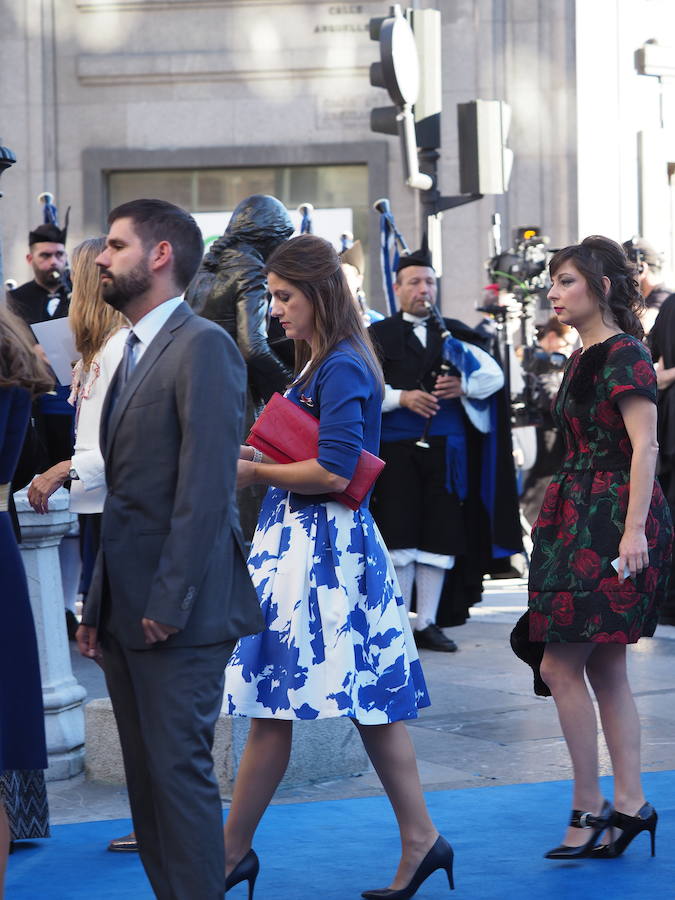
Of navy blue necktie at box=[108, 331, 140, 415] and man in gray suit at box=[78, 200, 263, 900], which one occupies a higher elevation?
navy blue necktie at box=[108, 331, 140, 415]

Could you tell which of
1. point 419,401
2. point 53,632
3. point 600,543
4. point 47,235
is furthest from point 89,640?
point 47,235

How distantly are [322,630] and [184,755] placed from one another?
929 mm

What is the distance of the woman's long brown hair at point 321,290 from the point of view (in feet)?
13.7

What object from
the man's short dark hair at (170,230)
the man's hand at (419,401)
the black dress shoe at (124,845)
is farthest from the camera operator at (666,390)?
the man's short dark hair at (170,230)

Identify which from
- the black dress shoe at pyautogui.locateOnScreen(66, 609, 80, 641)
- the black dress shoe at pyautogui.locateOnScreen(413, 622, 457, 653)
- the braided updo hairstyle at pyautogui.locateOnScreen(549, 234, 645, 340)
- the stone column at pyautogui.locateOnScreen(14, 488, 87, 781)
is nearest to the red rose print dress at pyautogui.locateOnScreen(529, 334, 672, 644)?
the braided updo hairstyle at pyautogui.locateOnScreen(549, 234, 645, 340)

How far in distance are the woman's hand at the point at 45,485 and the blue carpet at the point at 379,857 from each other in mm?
1080

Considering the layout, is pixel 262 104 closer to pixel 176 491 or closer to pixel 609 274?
pixel 609 274

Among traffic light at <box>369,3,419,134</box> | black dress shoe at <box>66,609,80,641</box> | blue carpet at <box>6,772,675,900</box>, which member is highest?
traffic light at <box>369,3,419,134</box>

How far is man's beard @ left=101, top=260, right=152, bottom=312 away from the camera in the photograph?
11.1 ft

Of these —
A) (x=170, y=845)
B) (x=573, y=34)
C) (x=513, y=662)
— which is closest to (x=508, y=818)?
(x=170, y=845)

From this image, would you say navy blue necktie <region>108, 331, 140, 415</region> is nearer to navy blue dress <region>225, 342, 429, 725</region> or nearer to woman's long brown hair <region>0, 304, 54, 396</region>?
woman's long brown hair <region>0, 304, 54, 396</region>

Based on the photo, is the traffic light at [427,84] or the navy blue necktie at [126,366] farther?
the traffic light at [427,84]

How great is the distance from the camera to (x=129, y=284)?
3383 mm

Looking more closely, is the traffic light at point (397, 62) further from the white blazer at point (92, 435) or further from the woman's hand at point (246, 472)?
the woman's hand at point (246, 472)
